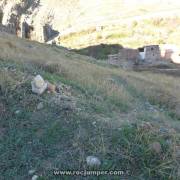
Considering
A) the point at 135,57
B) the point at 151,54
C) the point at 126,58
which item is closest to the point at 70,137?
the point at 126,58

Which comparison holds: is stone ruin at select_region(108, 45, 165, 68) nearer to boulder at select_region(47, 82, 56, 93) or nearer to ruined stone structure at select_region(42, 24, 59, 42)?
ruined stone structure at select_region(42, 24, 59, 42)

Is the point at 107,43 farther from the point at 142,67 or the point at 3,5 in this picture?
the point at 3,5

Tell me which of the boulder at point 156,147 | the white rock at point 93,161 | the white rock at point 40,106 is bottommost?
the white rock at point 93,161

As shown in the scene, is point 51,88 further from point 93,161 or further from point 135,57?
point 135,57

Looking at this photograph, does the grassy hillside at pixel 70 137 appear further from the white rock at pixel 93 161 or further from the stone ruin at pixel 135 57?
the stone ruin at pixel 135 57

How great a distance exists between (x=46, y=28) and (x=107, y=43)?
12.5 meters

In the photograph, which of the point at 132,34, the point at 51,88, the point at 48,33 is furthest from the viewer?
the point at 48,33

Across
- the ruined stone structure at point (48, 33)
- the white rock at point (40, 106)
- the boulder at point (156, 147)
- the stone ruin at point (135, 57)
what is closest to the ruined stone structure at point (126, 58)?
the stone ruin at point (135, 57)

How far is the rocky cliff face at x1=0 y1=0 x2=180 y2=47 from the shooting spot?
49.8 meters

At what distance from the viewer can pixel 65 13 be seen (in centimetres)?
6162

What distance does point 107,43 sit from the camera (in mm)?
42344

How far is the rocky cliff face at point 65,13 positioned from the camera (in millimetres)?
49812

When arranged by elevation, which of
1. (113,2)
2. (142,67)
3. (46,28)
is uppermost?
(113,2)

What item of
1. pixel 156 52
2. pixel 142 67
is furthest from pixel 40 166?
pixel 156 52
